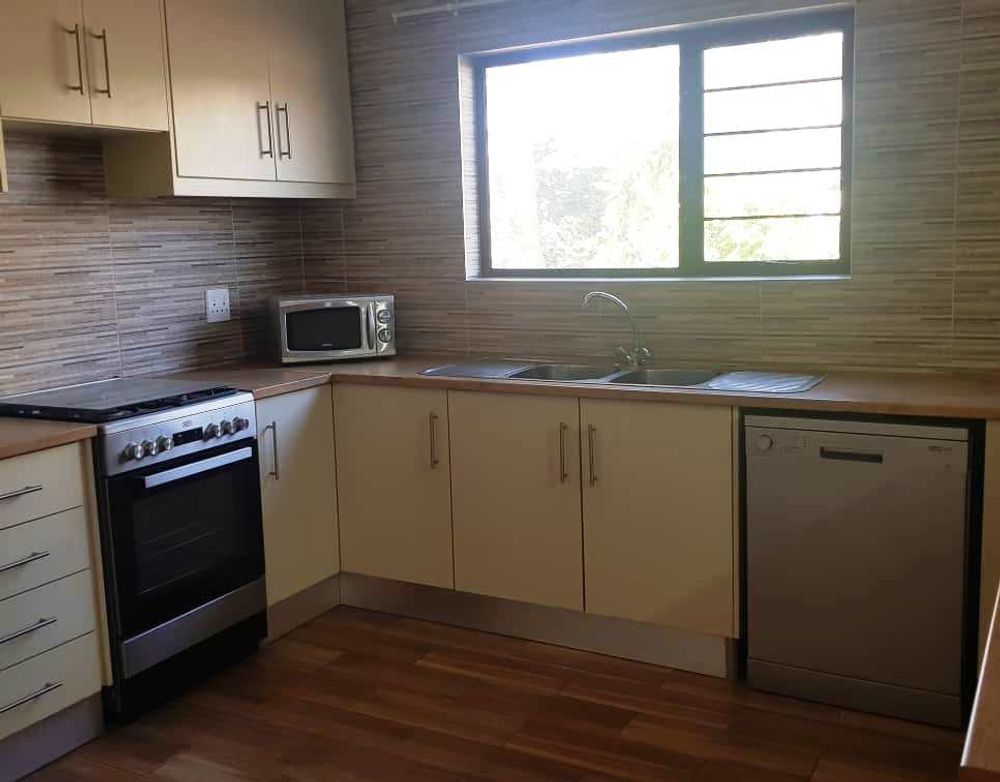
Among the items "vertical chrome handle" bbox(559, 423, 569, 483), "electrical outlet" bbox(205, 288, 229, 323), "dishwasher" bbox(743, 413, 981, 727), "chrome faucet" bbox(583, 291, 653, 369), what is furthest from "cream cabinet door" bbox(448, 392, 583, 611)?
"electrical outlet" bbox(205, 288, 229, 323)

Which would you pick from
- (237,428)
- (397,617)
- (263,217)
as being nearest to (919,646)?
(397,617)

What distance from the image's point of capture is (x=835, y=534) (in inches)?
109

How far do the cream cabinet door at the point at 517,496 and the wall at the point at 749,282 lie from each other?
56 cm

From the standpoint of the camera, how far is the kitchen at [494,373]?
2.69 metres

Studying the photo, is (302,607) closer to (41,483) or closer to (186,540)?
(186,540)

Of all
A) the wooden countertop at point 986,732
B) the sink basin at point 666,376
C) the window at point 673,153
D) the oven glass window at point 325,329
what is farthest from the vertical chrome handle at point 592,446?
the wooden countertop at point 986,732

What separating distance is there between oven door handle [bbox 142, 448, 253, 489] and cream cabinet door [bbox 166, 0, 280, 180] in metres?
0.91

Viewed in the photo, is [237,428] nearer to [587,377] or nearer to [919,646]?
[587,377]

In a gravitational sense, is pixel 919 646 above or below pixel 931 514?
below

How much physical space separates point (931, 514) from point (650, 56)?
1844 millimetres

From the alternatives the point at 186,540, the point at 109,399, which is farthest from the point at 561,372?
the point at 109,399

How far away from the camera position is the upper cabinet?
9.00ft

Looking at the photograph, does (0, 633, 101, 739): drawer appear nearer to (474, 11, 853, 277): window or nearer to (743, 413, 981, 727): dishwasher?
(743, 413, 981, 727): dishwasher

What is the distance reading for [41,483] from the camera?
2576 millimetres
